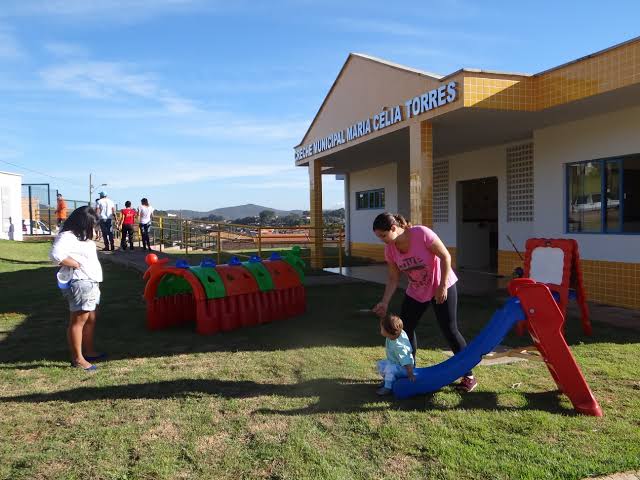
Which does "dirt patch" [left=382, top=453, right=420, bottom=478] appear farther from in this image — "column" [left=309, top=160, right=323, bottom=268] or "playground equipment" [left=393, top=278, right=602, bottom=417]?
"column" [left=309, top=160, right=323, bottom=268]

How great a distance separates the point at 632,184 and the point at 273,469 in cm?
917

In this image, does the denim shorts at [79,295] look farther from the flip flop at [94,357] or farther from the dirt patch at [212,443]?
the dirt patch at [212,443]

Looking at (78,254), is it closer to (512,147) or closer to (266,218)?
(512,147)

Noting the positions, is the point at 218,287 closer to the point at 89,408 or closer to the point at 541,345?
the point at 89,408

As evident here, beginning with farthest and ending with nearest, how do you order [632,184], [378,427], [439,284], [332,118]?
[332,118], [632,184], [439,284], [378,427]

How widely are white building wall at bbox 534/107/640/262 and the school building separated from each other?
0.02 metres

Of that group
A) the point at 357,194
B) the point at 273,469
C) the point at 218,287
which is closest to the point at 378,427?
the point at 273,469

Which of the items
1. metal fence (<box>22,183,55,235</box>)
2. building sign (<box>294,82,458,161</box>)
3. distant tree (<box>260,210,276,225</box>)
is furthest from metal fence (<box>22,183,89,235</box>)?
building sign (<box>294,82,458,161</box>)

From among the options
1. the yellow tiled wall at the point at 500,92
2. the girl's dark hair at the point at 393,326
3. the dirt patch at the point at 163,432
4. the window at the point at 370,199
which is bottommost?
the dirt patch at the point at 163,432

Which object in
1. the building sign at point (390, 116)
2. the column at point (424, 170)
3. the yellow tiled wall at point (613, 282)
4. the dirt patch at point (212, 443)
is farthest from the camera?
the column at point (424, 170)

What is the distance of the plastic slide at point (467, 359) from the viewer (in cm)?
407

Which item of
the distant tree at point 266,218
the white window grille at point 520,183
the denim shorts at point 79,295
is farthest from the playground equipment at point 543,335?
the distant tree at point 266,218

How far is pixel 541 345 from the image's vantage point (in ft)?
13.5

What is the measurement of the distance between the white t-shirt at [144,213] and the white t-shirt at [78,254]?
392 inches
